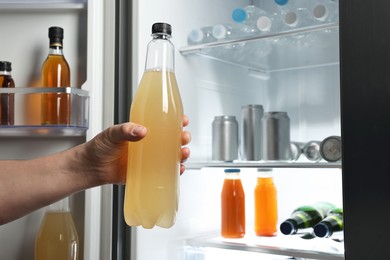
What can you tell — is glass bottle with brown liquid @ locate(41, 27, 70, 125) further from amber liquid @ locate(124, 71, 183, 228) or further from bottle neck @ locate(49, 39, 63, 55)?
amber liquid @ locate(124, 71, 183, 228)

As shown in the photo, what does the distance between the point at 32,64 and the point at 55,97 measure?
0.18 meters

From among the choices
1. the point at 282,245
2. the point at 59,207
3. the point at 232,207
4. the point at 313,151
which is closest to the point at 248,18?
the point at 313,151

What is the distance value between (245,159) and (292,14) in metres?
0.49

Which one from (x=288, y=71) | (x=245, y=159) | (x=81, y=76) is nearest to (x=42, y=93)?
(x=81, y=76)

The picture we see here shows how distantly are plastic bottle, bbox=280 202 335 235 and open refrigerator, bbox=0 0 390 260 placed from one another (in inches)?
1.9

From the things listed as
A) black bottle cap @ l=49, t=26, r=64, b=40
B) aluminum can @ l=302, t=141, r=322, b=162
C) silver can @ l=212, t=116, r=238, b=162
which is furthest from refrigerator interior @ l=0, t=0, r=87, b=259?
aluminum can @ l=302, t=141, r=322, b=162

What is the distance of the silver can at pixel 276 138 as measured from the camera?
148 centimetres

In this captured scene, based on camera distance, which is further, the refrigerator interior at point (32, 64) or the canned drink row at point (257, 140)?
the canned drink row at point (257, 140)

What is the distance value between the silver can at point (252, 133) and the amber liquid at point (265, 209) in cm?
16

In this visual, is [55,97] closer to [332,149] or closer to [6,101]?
[6,101]

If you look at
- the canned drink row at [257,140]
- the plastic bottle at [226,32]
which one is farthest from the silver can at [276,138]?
the plastic bottle at [226,32]

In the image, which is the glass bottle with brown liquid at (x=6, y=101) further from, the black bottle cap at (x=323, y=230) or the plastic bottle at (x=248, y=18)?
the black bottle cap at (x=323, y=230)

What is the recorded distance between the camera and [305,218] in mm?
1534

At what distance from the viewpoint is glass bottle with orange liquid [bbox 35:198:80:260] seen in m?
1.25
